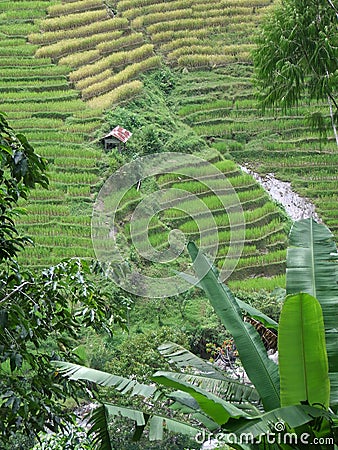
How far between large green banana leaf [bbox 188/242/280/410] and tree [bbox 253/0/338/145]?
3642 mm

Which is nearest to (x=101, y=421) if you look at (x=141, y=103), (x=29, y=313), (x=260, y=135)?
(x=29, y=313)

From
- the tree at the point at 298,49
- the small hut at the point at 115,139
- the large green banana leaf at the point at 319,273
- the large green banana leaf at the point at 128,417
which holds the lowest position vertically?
the small hut at the point at 115,139

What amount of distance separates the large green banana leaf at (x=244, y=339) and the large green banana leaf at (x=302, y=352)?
16cm

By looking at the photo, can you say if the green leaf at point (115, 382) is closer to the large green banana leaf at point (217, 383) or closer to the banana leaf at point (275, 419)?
the large green banana leaf at point (217, 383)

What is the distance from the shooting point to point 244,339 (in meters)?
1.81

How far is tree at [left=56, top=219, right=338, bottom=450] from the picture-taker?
5.00 ft

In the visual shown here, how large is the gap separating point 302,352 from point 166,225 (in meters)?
6.09

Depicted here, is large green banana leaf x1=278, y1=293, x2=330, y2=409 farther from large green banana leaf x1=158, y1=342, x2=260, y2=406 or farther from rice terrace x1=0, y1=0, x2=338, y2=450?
large green banana leaf x1=158, y1=342, x2=260, y2=406

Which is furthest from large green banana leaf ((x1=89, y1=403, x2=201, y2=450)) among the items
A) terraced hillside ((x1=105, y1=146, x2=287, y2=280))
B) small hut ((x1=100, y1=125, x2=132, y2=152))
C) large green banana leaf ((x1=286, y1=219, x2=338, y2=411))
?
small hut ((x1=100, y1=125, x2=132, y2=152))

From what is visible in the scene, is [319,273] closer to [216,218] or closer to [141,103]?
[216,218]

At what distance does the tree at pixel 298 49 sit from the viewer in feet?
17.5

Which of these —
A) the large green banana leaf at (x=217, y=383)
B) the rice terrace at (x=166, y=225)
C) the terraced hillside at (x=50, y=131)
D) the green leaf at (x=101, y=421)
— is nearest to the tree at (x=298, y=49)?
the rice terrace at (x=166, y=225)

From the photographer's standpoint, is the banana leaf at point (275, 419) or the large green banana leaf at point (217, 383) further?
the large green banana leaf at point (217, 383)

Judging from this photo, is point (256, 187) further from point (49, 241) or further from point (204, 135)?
point (49, 241)
